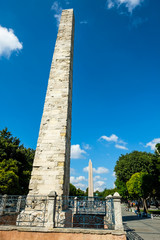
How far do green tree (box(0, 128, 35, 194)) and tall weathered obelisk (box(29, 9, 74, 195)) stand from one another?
11994 mm

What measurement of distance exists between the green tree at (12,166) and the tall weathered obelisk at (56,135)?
39.4 ft

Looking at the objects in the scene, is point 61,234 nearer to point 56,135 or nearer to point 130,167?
point 56,135

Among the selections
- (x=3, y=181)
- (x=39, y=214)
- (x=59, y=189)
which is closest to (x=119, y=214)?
(x=59, y=189)

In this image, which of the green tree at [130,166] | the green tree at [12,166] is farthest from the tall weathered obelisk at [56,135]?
the green tree at [130,166]

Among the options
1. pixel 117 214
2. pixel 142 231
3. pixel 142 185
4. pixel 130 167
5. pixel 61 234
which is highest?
pixel 130 167

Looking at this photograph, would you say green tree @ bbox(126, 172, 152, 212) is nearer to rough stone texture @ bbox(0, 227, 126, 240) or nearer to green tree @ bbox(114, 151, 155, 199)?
green tree @ bbox(114, 151, 155, 199)

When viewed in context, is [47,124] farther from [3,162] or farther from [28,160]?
[28,160]

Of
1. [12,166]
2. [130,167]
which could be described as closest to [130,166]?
[130,167]

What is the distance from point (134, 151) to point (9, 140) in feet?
85.5

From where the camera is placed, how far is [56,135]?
23.2ft

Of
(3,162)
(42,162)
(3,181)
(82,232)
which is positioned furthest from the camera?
(3,162)

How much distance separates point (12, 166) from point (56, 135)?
1413 centimetres

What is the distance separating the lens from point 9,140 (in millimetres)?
20891

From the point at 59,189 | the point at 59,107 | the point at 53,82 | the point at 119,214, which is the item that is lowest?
the point at 119,214
